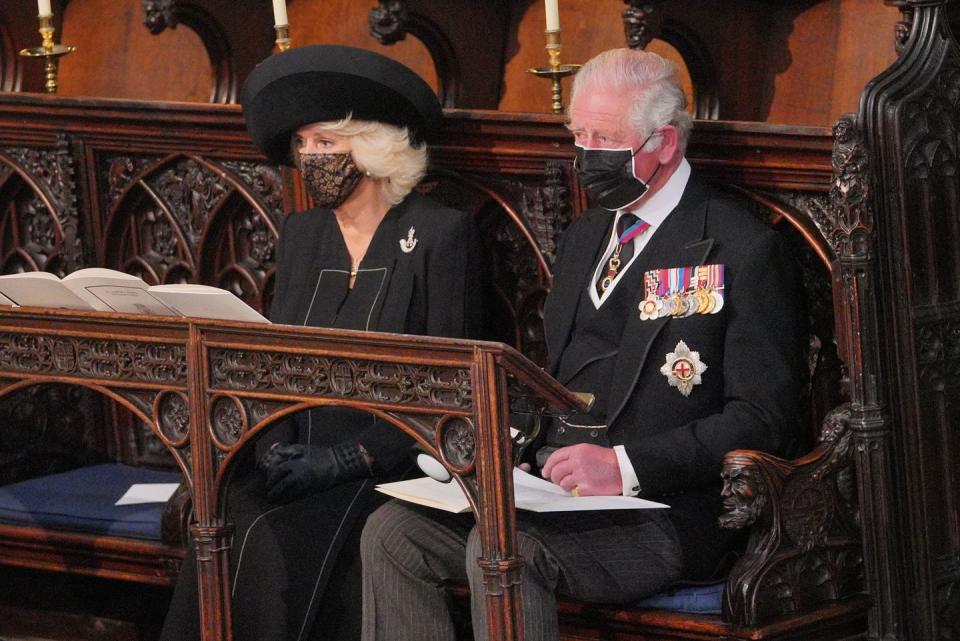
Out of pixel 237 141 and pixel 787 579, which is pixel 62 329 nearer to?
pixel 237 141

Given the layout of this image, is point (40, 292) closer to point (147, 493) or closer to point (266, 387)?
point (266, 387)

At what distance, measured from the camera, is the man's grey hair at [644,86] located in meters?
3.92

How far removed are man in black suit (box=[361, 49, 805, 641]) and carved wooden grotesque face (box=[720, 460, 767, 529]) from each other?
6.3 inches

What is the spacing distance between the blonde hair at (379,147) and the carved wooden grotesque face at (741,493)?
135cm

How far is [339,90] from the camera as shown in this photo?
4410 millimetres

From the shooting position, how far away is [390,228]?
14.8 feet

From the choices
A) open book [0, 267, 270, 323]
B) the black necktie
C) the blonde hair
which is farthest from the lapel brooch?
open book [0, 267, 270, 323]

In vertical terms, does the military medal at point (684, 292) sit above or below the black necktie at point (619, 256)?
below

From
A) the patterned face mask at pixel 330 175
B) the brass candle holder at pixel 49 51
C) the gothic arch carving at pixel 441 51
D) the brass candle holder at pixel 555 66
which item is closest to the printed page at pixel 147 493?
the patterned face mask at pixel 330 175

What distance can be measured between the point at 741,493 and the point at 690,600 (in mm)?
287

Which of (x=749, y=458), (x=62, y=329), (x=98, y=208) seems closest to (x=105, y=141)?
(x=98, y=208)

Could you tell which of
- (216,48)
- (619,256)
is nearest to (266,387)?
(619,256)

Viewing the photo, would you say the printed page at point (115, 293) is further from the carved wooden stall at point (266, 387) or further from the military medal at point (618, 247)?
the military medal at point (618, 247)

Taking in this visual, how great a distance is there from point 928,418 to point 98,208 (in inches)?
107
